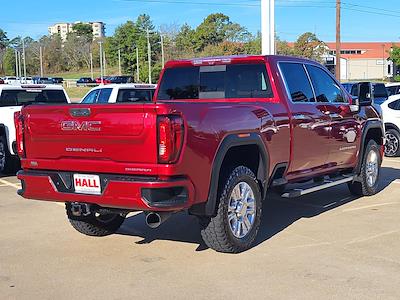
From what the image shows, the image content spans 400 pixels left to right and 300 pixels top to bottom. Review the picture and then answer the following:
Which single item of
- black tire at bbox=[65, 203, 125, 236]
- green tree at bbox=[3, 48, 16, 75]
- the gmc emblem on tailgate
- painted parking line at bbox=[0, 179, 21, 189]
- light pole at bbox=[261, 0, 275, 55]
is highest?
green tree at bbox=[3, 48, 16, 75]

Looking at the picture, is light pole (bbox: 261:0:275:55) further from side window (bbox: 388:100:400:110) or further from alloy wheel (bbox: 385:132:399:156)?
alloy wheel (bbox: 385:132:399:156)

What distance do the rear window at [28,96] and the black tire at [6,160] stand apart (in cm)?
85

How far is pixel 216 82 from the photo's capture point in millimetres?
7000

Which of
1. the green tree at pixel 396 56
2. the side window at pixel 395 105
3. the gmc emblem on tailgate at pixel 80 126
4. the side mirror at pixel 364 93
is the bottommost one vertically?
the side window at pixel 395 105

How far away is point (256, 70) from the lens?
263 inches

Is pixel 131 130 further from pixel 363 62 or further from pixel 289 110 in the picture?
pixel 363 62

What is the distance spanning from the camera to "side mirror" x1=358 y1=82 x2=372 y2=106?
8.17 metres

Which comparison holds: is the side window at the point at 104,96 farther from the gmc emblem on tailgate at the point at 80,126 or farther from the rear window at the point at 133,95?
the gmc emblem on tailgate at the point at 80,126

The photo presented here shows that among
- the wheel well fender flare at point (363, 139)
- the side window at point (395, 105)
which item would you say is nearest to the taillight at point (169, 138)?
the wheel well fender flare at point (363, 139)

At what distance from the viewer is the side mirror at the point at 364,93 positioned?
8172 mm

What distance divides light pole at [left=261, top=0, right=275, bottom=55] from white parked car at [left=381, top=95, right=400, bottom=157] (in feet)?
10.3

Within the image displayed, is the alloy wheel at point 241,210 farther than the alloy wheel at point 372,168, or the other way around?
the alloy wheel at point 372,168

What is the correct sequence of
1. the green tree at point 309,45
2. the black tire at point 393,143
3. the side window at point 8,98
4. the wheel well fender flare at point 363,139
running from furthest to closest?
1. the green tree at point 309,45
2. the black tire at point 393,143
3. the side window at point 8,98
4. the wheel well fender flare at point 363,139

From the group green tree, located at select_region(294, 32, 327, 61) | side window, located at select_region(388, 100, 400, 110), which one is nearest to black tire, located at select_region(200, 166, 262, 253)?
side window, located at select_region(388, 100, 400, 110)
